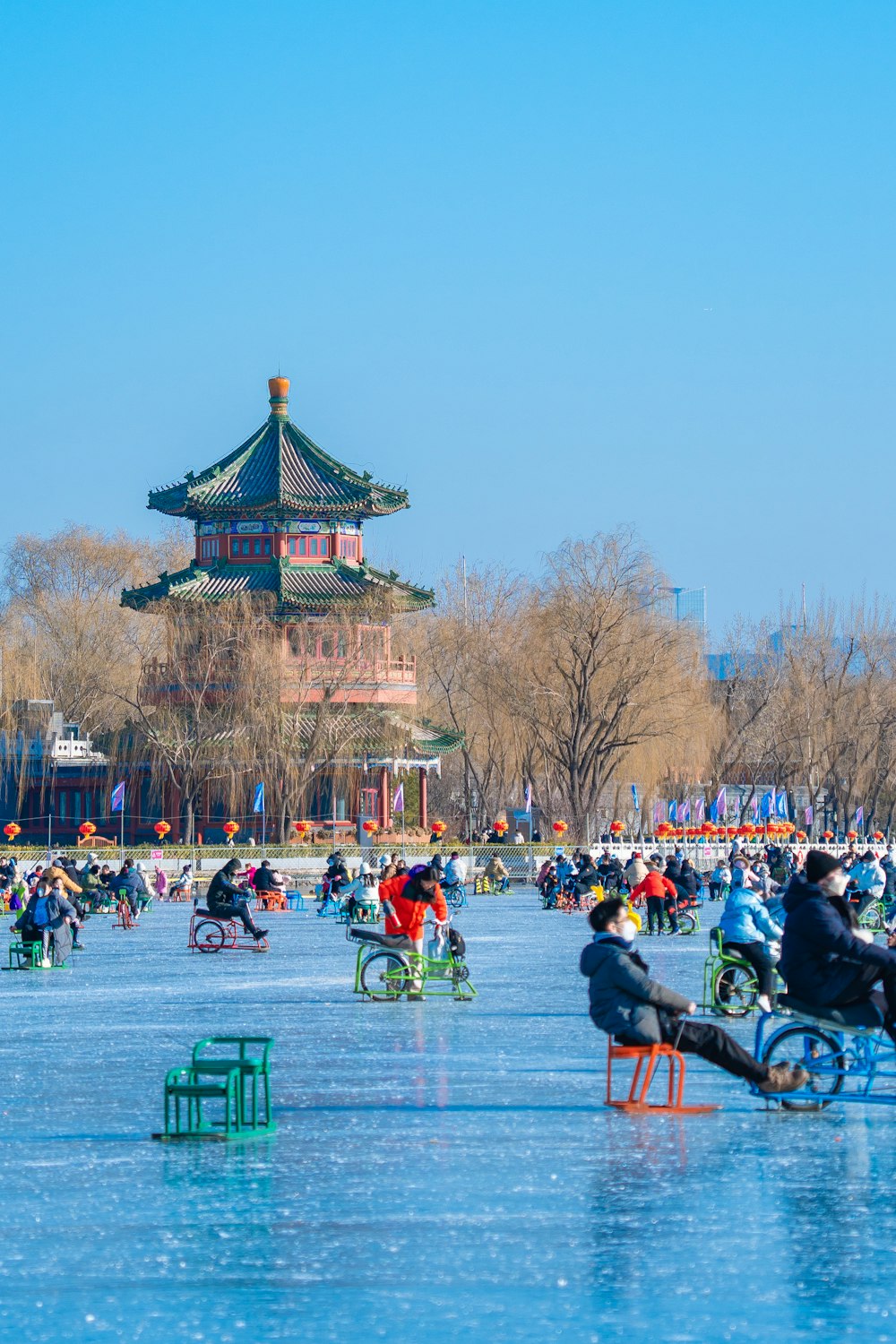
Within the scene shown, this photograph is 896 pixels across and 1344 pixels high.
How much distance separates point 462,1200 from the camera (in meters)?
8.82

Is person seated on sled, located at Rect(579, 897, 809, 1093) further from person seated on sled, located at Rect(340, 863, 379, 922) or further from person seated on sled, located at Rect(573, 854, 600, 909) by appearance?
person seated on sled, located at Rect(573, 854, 600, 909)

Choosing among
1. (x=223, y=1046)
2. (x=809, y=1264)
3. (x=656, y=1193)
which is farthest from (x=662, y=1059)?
(x=809, y=1264)

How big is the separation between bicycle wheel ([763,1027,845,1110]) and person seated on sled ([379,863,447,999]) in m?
7.13

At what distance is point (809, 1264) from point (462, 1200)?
1.82 metres

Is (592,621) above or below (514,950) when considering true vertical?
above

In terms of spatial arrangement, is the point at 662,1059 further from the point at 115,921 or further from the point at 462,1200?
the point at 115,921

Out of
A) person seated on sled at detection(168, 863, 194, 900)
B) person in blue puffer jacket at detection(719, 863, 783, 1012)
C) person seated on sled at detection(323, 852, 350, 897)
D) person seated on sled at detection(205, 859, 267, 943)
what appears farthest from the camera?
person seated on sled at detection(168, 863, 194, 900)

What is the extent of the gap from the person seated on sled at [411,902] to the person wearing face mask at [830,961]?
762cm

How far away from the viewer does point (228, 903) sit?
27.3m

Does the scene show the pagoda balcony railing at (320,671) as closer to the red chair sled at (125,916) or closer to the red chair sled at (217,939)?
the red chair sled at (125,916)

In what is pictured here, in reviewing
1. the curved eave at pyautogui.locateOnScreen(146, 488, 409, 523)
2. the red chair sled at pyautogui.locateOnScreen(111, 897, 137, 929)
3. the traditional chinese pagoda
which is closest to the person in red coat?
the red chair sled at pyautogui.locateOnScreen(111, 897, 137, 929)

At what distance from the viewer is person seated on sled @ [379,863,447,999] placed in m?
18.2

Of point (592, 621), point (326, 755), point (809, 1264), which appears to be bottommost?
point (809, 1264)

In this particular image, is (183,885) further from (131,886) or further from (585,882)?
(131,886)
